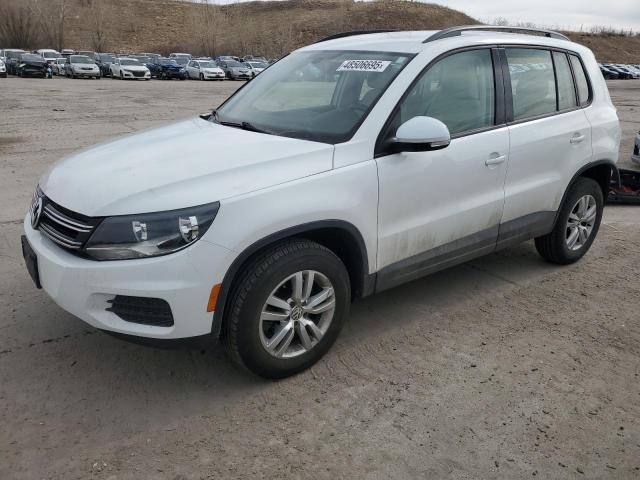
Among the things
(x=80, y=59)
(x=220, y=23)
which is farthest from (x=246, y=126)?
(x=220, y=23)

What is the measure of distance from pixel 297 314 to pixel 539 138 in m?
2.24

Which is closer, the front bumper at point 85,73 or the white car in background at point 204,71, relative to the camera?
the front bumper at point 85,73

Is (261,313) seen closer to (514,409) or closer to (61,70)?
(514,409)

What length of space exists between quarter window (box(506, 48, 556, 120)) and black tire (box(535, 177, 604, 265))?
27.2 inches

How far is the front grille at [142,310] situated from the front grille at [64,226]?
1.07 ft

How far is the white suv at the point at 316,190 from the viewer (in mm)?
2736

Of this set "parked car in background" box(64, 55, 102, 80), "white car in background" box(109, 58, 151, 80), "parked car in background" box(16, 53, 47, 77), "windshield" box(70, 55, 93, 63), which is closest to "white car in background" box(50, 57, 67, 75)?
"parked car in background" box(64, 55, 102, 80)

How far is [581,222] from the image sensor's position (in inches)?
191

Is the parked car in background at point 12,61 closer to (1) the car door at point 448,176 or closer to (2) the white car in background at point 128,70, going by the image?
(2) the white car in background at point 128,70

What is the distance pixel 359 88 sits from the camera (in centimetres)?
364

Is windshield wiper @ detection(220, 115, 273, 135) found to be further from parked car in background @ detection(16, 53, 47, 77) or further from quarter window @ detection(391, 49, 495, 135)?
parked car in background @ detection(16, 53, 47, 77)

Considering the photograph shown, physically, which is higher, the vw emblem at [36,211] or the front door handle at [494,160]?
the front door handle at [494,160]

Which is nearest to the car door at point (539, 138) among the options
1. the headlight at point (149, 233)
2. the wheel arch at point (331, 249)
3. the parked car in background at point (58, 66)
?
the wheel arch at point (331, 249)

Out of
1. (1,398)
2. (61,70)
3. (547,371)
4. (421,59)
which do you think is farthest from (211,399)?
(61,70)
